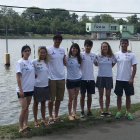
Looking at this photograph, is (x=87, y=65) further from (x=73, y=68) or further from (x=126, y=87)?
(x=126, y=87)

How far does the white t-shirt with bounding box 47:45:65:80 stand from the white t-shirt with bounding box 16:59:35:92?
2.19 feet

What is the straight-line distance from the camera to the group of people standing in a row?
5.90 metres

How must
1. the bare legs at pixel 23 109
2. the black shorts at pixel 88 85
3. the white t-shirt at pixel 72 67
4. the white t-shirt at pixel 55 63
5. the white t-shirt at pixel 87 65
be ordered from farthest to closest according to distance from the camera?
the black shorts at pixel 88 85
the white t-shirt at pixel 87 65
the white t-shirt at pixel 72 67
the white t-shirt at pixel 55 63
the bare legs at pixel 23 109

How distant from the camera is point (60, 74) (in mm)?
6484

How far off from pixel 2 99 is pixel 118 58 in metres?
8.84

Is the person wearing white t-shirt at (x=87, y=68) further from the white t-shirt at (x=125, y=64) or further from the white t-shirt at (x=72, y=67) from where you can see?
the white t-shirt at (x=125, y=64)

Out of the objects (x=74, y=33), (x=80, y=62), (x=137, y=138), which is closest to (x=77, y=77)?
(x=80, y=62)

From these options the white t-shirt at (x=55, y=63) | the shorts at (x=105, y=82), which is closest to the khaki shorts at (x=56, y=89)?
the white t-shirt at (x=55, y=63)

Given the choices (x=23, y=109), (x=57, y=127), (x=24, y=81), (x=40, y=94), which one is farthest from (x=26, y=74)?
(x=57, y=127)

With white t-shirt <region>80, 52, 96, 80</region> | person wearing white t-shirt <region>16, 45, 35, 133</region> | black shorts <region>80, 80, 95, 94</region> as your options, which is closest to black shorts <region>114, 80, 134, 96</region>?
black shorts <region>80, 80, 95, 94</region>

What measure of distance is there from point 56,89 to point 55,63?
2.21 ft

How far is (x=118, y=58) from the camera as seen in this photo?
7.06m

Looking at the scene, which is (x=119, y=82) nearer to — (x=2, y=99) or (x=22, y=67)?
(x=22, y=67)

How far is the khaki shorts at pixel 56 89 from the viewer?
21.2 ft
